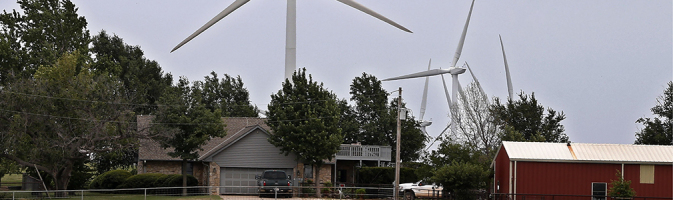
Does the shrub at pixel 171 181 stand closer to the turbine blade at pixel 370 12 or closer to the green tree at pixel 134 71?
the turbine blade at pixel 370 12

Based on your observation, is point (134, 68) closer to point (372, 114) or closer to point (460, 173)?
point (372, 114)

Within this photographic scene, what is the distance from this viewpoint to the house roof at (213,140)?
159 feet

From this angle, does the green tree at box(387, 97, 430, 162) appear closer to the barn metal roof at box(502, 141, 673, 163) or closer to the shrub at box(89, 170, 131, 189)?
the shrub at box(89, 170, 131, 189)

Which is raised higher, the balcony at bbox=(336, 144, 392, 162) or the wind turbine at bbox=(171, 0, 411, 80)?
the wind turbine at bbox=(171, 0, 411, 80)

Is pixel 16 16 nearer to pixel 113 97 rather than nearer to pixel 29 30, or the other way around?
pixel 29 30

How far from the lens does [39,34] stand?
193 ft

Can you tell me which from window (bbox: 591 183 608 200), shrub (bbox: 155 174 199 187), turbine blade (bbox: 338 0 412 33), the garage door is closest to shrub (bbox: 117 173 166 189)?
shrub (bbox: 155 174 199 187)

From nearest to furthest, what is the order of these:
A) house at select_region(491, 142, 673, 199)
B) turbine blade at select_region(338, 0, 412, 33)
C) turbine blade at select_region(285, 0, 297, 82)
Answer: house at select_region(491, 142, 673, 199)
turbine blade at select_region(338, 0, 412, 33)
turbine blade at select_region(285, 0, 297, 82)

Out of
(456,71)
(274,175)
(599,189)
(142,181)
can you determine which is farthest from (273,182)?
(456,71)

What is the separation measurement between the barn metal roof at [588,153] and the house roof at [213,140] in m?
18.7

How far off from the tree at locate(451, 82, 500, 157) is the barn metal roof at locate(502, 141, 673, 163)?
14.6 meters

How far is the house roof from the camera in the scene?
48.5 meters

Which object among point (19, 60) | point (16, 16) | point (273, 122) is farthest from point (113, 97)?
point (16, 16)

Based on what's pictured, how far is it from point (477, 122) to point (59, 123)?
29262 mm
